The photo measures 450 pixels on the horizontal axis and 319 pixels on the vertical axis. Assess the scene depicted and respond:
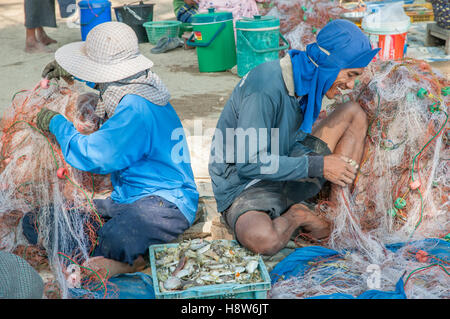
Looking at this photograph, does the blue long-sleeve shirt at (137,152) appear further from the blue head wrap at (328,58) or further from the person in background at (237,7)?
the person in background at (237,7)

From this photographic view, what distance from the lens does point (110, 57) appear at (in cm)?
272

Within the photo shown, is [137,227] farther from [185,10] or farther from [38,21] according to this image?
[185,10]

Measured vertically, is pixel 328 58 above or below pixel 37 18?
above

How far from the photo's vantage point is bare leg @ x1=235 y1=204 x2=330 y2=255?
8.81ft

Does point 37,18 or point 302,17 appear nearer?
point 302,17

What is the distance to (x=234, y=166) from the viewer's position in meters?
2.94

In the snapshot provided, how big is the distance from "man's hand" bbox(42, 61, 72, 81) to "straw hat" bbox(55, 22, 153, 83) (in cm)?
27

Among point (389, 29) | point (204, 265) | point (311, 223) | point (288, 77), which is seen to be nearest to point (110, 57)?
point (288, 77)

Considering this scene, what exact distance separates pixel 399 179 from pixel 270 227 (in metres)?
0.83

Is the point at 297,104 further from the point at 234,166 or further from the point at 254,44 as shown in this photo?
the point at 254,44

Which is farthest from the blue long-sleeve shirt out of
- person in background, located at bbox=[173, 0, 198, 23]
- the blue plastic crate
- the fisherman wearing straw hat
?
person in background, located at bbox=[173, 0, 198, 23]

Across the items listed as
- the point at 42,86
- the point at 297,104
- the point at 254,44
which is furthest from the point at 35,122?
the point at 254,44

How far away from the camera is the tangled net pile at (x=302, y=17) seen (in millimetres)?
6547
